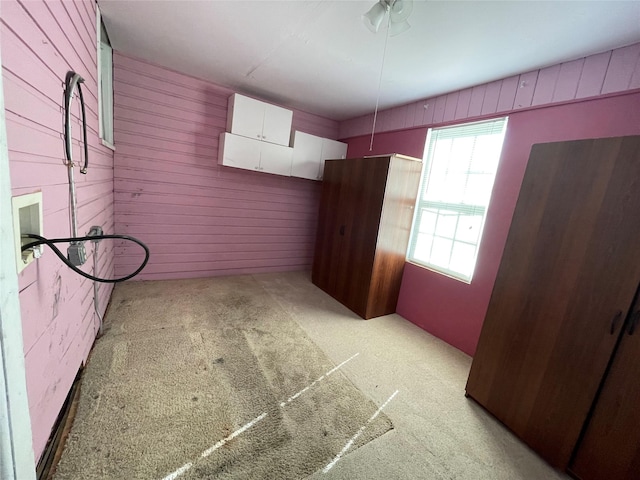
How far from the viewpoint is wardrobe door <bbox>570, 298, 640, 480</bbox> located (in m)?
1.25

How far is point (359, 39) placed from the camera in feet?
6.46

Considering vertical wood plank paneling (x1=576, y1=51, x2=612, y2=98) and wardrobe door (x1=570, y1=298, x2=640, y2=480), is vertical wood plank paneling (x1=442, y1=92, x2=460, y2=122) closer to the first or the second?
vertical wood plank paneling (x1=576, y1=51, x2=612, y2=98)

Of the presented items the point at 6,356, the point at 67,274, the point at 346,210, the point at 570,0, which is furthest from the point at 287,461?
the point at 570,0

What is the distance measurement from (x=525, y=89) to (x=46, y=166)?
3.15m

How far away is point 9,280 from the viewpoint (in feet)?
1.68

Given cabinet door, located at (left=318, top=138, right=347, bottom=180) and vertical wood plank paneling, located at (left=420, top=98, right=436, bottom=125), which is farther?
cabinet door, located at (left=318, top=138, right=347, bottom=180)

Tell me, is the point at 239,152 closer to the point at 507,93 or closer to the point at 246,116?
the point at 246,116

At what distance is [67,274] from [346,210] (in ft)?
8.47

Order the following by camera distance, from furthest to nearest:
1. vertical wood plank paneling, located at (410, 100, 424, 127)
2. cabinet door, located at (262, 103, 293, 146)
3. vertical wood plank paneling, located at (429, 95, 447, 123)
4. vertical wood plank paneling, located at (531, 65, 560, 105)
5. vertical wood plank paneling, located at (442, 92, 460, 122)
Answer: cabinet door, located at (262, 103, 293, 146), vertical wood plank paneling, located at (410, 100, 424, 127), vertical wood plank paneling, located at (429, 95, 447, 123), vertical wood plank paneling, located at (442, 92, 460, 122), vertical wood plank paneling, located at (531, 65, 560, 105)

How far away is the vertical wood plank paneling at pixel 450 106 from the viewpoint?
263 cm

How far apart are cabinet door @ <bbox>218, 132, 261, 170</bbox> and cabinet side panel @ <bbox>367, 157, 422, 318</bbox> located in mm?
1717

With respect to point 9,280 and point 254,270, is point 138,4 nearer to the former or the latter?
point 9,280

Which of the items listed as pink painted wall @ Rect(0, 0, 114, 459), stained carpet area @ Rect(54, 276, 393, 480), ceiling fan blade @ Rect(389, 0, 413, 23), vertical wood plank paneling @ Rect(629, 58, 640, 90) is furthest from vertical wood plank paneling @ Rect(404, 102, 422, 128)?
pink painted wall @ Rect(0, 0, 114, 459)

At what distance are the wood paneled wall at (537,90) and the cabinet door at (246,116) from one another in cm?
177
